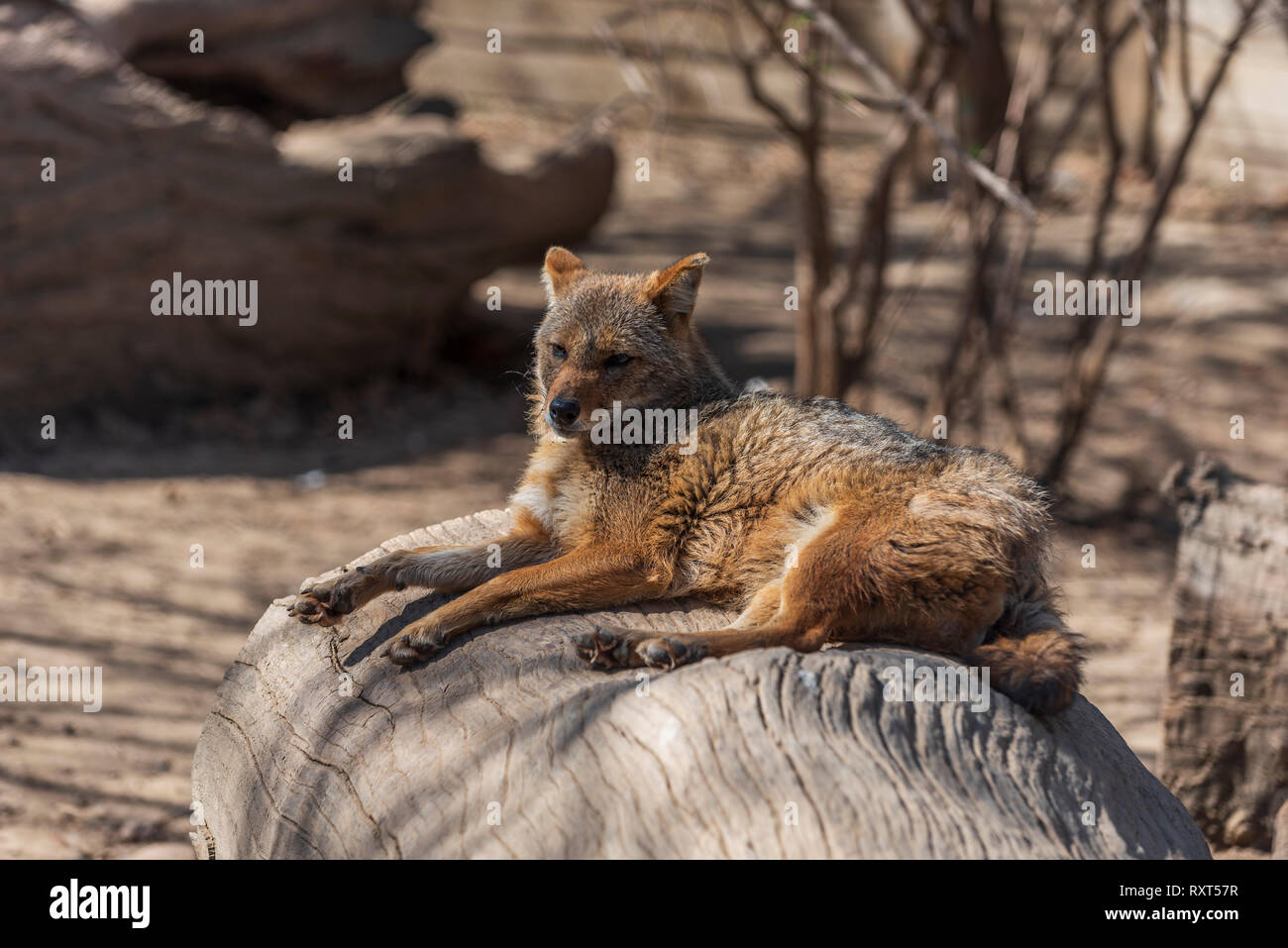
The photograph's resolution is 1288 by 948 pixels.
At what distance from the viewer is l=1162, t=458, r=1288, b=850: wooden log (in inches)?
207

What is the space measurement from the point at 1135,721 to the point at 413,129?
7524mm

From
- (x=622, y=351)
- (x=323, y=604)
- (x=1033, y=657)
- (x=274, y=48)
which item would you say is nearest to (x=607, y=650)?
(x=323, y=604)

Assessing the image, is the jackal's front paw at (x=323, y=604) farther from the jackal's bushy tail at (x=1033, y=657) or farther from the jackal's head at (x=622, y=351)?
the jackal's bushy tail at (x=1033, y=657)

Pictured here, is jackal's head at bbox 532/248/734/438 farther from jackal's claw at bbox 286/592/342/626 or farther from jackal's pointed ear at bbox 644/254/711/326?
jackal's claw at bbox 286/592/342/626

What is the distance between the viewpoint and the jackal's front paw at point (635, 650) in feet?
11.8

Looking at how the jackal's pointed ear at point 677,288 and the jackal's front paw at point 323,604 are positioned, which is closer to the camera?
the jackal's front paw at point 323,604

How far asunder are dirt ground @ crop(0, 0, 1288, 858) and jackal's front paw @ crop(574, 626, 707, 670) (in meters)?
1.87

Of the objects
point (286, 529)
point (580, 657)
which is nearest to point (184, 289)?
point (286, 529)

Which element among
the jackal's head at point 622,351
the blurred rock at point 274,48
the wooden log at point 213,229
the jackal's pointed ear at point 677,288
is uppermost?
the blurred rock at point 274,48

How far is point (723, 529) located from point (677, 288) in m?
1.12

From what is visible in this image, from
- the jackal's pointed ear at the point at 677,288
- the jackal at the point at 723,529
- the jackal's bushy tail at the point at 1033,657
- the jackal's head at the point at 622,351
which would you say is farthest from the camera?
the jackal's pointed ear at the point at 677,288

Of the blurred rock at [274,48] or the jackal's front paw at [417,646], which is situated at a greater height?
the blurred rock at [274,48]

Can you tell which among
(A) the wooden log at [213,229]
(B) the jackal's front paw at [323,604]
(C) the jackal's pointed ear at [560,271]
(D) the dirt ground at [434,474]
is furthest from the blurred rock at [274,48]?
(B) the jackal's front paw at [323,604]

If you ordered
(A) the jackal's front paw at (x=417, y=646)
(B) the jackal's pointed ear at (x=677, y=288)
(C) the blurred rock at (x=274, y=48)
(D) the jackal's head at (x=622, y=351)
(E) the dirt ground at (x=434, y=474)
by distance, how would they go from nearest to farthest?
(A) the jackal's front paw at (x=417, y=646)
(D) the jackal's head at (x=622, y=351)
(B) the jackal's pointed ear at (x=677, y=288)
(E) the dirt ground at (x=434, y=474)
(C) the blurred rock at (x=274, y=48)
